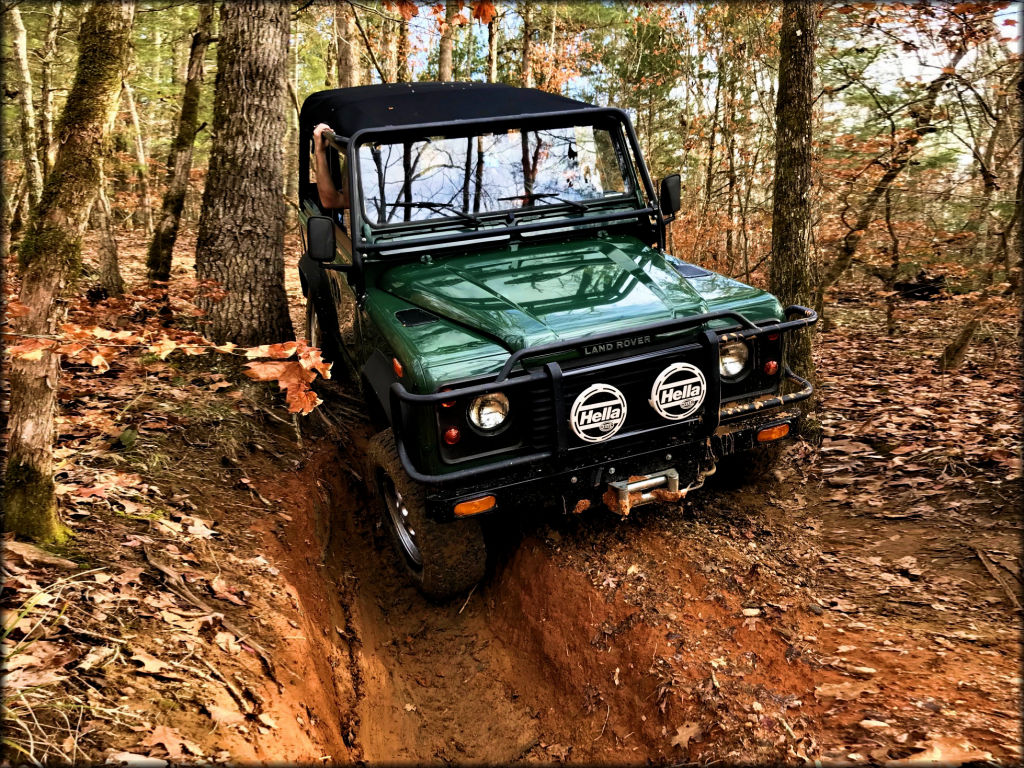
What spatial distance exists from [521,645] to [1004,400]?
452 cm

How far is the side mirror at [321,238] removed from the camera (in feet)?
12.6

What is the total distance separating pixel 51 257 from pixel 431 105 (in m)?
2.54

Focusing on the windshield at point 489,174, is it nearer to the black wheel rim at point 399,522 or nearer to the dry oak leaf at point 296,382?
the dry oak leaf at point 296,382

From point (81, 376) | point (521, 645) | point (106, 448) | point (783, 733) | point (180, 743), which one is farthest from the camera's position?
point (81, 376)

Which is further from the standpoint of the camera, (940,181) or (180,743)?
(940,181)

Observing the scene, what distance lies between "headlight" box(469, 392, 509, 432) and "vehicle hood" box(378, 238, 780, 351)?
0.25 metres

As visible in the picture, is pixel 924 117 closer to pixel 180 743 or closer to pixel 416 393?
pixel 416 393

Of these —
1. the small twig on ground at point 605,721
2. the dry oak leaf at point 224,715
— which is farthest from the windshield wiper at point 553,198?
the dry oak leaf at point 224,715

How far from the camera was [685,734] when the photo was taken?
2850 millimetres

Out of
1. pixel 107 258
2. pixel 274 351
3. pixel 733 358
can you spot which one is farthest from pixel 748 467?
pixel 107 258

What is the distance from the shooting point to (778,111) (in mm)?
5055

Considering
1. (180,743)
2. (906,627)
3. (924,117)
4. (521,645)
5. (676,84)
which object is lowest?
(521,645)

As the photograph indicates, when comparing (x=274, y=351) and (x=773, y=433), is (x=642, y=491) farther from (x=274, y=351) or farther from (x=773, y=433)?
(x=274, y=351)

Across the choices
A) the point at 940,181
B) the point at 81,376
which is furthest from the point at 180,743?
the point at 940,181
